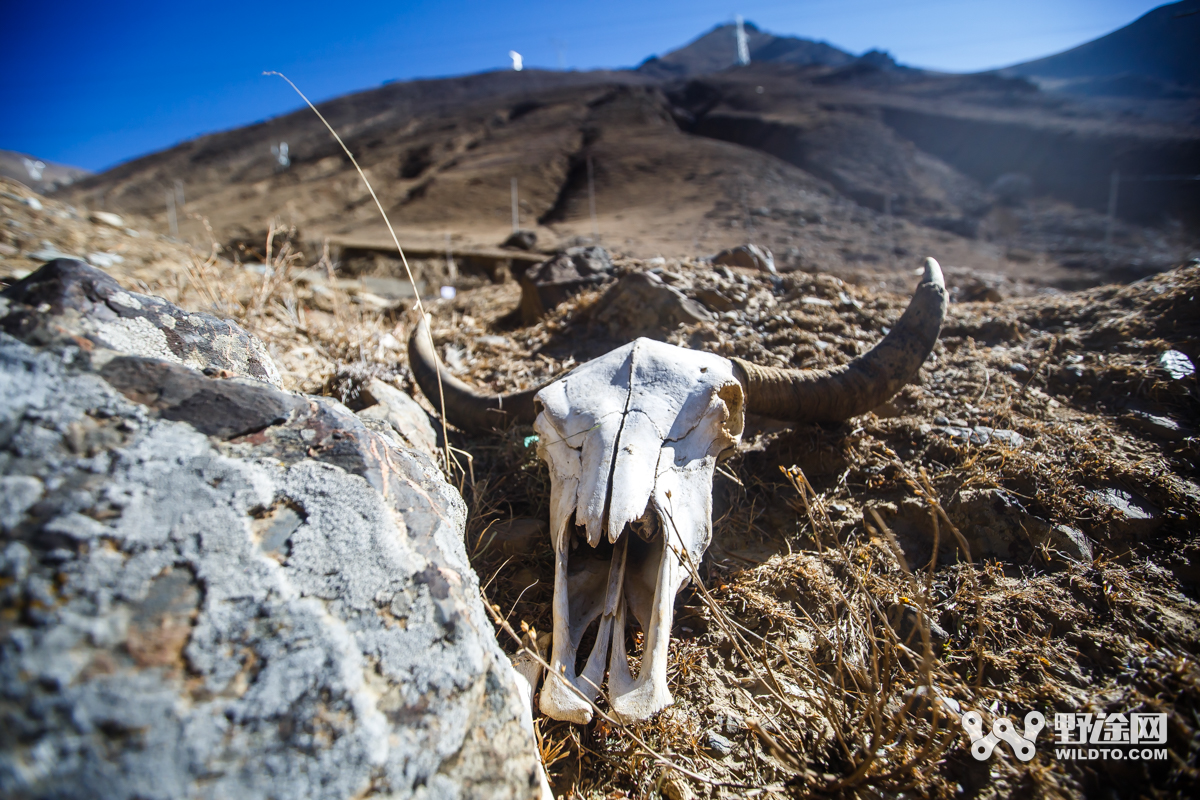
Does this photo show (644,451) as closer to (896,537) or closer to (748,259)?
(896,537)

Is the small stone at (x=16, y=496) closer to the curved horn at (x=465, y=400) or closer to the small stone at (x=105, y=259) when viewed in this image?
the curved horn at (x=465, y=400)

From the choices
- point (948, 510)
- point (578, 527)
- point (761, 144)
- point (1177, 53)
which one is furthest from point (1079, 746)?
point (761, 144)

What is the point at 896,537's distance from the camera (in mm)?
2617

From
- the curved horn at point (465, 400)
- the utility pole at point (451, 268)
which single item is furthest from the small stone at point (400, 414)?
the utility pole at point (451, 268)

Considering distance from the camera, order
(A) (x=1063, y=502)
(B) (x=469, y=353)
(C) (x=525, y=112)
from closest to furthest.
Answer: (A) (x=1063, y=502) → (B) (x=469, y=353) → (C) (x=525, y=112)

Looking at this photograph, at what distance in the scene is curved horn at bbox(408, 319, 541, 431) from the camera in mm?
2996

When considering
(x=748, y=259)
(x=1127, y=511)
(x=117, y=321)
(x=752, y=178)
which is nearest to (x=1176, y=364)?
(x=1127, y=511)

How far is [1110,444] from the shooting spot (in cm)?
277

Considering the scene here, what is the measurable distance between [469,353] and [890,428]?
291 centimetres

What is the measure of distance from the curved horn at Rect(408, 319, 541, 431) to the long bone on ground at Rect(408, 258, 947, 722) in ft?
0.04

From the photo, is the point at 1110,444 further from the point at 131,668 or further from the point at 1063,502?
the point at 131,668

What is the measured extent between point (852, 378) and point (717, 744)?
71.4 inches

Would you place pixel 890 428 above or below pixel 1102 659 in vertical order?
above

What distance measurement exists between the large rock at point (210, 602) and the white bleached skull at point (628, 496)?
0.42 m
